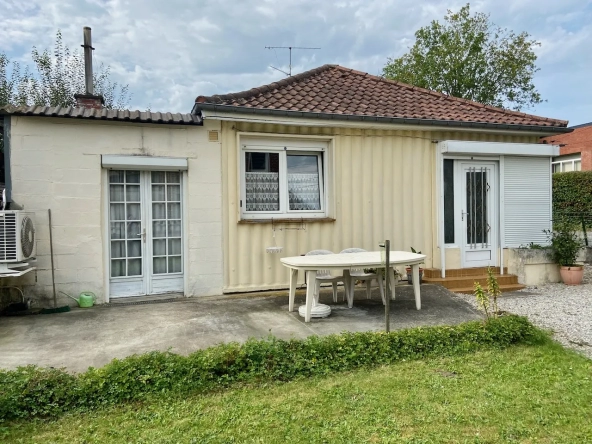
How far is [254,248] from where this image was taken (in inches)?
287

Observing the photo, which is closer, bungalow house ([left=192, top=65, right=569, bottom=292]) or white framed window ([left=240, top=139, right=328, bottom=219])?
bungalow house ([left=192, top=65, right=569, bottom=292])

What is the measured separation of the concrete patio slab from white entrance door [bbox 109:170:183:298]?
1.71 ft

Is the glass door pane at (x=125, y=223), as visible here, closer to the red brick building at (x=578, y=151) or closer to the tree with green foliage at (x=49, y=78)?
the tree with green foliage at (x=49, y=78)

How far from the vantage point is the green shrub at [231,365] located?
129 inches

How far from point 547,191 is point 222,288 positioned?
703 cm

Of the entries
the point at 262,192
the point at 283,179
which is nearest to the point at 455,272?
the point at 283,179

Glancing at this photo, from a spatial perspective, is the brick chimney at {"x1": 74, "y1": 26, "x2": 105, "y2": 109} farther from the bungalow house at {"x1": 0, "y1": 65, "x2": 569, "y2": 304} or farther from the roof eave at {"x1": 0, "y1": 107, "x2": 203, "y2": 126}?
the roof eave at {"x1": 0, "y1": 107, "x2": 203, "y2": 126}

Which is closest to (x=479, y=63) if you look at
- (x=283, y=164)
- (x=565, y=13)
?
(x=565, y=13)

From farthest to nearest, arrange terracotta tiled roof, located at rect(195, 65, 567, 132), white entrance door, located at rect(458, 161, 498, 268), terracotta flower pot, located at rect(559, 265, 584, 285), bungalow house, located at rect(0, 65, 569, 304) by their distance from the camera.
→ white entrance door, located at rect(458, 161, 498, 268) → terracotta flower pot, located at rect(559, 265, 584, 285) → terracotta tiled roof, located at rect(195, 65, 567, 132) → bungalow house, located at rect(0, 65, 569, 304)

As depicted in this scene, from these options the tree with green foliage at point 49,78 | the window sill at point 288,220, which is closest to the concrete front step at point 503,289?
the window sill at point 288,220

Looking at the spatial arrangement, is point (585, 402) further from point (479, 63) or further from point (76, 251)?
point (479, 63)

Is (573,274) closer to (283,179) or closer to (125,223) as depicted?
(283,179)

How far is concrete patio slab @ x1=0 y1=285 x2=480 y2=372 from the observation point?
4383 mm

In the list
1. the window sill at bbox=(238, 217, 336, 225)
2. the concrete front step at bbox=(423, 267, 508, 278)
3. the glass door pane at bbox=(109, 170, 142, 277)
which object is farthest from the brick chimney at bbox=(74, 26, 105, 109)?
the concrete front step at bbox=(423, 267, 508, 278)
